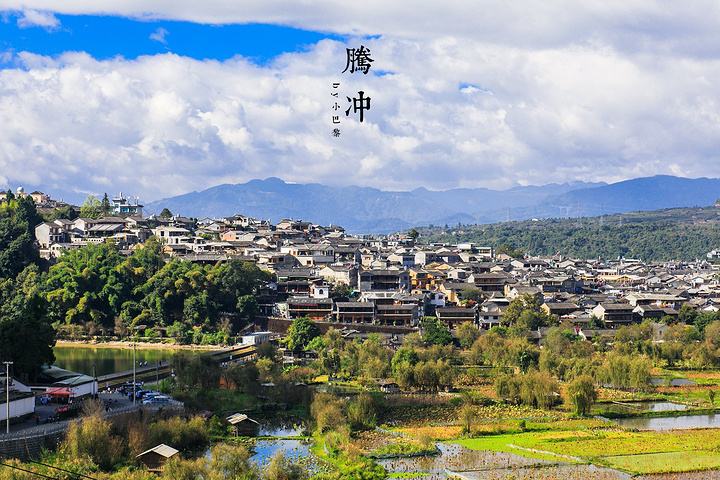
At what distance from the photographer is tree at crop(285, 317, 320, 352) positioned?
56.2 meters

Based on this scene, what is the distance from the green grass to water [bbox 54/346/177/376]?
27335 millimetres

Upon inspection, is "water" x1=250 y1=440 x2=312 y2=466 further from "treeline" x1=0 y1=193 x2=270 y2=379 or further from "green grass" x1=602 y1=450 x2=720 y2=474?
"treeline" x1=0 y1=193 x2=270 y2=379

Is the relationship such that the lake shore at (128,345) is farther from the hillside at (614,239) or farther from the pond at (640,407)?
the hillside at (614,239)

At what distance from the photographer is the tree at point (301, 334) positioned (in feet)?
185

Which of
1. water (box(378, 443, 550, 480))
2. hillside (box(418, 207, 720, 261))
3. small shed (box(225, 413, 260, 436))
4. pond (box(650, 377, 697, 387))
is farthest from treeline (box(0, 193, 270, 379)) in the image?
hillside (box(418, 207, 720, 261))

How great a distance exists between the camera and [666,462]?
31.4 metres

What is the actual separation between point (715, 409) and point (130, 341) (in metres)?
35.8

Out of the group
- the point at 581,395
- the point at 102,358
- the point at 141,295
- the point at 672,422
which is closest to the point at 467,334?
the point at 581,395

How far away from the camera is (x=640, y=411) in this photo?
40.6 m

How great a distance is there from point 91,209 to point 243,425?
5975 centimetres

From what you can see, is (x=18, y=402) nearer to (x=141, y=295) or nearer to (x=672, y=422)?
(x=672, y=422)

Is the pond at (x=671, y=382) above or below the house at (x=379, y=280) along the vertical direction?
below

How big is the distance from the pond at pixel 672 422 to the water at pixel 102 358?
82.3 feet

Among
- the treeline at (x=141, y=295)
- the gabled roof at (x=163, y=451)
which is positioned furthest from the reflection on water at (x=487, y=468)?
the treeline at (x=141, y=295)
